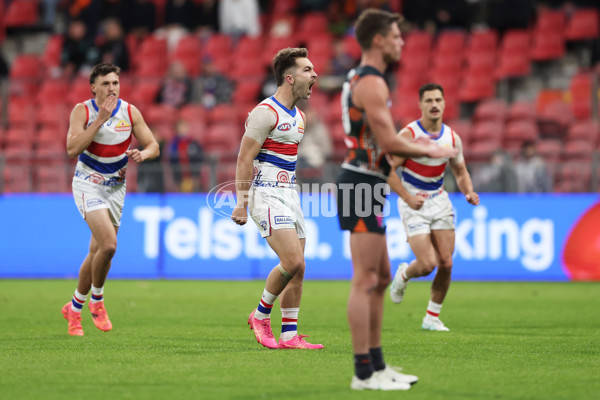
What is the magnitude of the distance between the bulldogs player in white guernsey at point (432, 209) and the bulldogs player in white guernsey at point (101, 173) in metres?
2.81

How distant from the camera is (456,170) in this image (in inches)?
387

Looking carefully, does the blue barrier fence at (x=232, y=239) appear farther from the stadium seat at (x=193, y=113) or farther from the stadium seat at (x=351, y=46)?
the stadium seat at (x=351, y=46)

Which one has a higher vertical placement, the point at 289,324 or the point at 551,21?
the point at 551,21

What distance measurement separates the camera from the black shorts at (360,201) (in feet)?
19.8

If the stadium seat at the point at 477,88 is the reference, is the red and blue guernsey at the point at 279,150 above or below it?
below

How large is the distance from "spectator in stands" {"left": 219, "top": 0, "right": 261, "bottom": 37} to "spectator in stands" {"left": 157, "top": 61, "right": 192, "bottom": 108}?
264cm

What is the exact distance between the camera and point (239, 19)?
76.9 ft

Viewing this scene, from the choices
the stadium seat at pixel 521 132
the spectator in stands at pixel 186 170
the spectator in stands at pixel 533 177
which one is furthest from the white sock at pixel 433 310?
the stadium seat at pixel 521 132

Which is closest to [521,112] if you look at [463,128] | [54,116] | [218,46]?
[463,128]

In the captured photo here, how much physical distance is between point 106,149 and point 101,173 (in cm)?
25

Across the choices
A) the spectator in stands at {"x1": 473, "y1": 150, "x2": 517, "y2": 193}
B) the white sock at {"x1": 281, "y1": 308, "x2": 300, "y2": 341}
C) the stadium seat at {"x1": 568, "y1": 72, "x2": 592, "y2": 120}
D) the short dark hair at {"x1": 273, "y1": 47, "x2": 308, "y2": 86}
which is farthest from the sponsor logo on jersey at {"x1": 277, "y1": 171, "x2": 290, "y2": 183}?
the stadium seat at {"x1": 568, "y1": 72, "x2": 592, "y2": 120}

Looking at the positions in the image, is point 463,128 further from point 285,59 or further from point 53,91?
point 285,59

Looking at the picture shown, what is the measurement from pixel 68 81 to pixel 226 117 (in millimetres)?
4754

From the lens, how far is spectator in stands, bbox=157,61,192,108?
2114 centimetres
